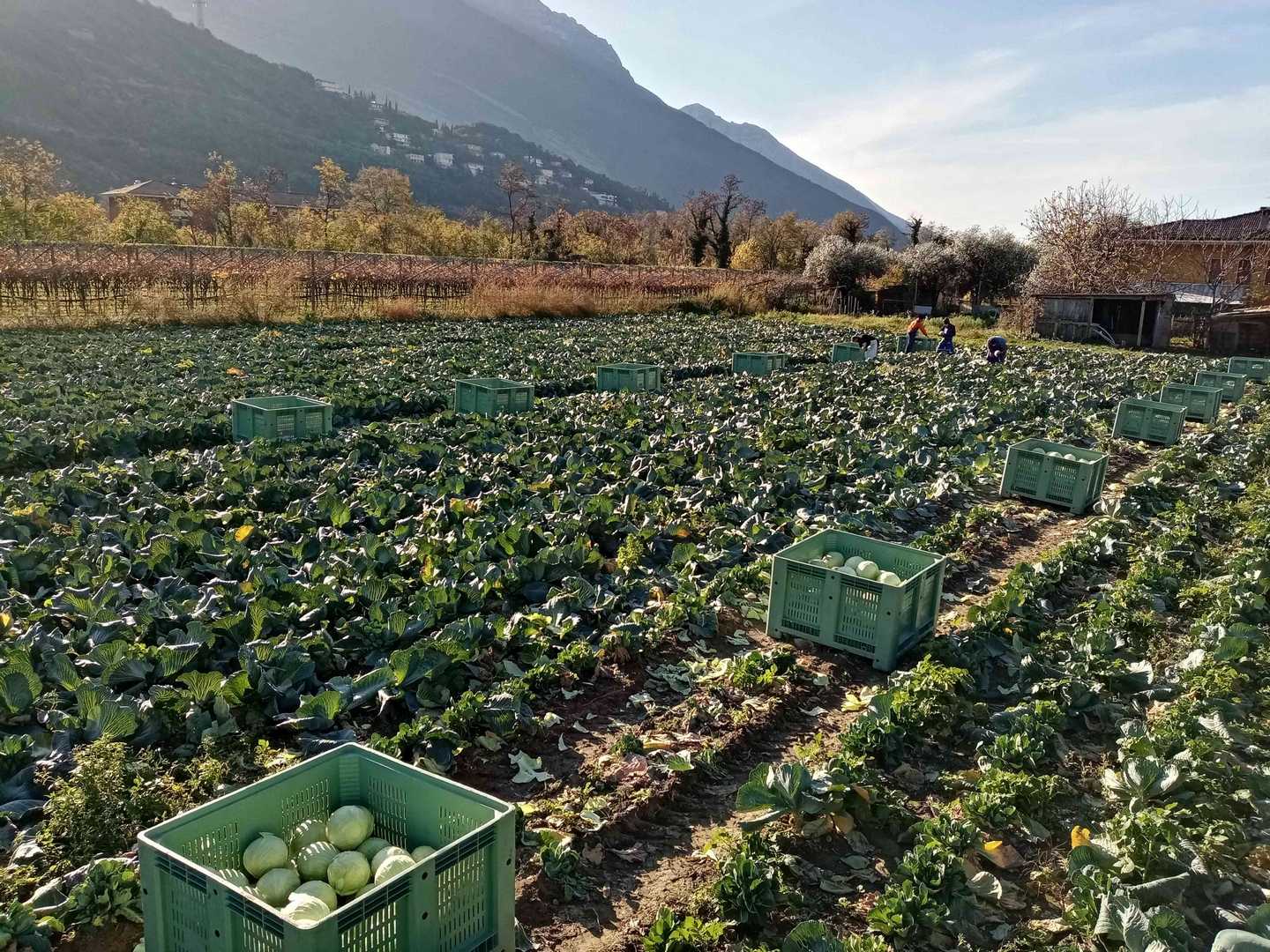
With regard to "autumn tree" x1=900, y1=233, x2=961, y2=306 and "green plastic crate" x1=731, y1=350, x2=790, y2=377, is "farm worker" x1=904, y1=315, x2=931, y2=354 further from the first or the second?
"autumn tree" x1=900, y1=233, x2=961, y2=306

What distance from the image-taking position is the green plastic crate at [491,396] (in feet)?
46.5

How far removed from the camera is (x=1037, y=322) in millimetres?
33094

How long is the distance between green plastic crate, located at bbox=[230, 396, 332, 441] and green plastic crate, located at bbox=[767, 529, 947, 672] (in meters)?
7.87

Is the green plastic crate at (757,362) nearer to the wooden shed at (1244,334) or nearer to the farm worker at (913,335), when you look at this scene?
the farm worker at (913,335)

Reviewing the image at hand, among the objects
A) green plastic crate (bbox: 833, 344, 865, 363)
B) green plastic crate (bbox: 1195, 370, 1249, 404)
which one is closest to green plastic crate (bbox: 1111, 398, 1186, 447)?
green plastic crate (bbox: 1195, 370, 1249, 404)

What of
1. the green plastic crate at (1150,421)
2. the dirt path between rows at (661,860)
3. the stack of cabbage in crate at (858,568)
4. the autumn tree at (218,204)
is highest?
the autumn tree at (218,204)

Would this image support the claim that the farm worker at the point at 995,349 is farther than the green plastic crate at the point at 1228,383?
Yes

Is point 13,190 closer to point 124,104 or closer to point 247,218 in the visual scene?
point 247,218

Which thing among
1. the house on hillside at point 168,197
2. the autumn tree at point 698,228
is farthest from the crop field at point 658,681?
the autumn tree at point 698,228

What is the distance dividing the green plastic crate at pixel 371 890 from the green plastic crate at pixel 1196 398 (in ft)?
56.1

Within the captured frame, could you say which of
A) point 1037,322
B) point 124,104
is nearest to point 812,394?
point 1037,322

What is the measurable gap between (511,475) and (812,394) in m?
8.26

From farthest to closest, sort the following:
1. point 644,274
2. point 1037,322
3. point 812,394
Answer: point 644,274 → point 1037,322 → point 812,394

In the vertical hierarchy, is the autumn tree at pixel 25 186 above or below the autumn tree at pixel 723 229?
below
